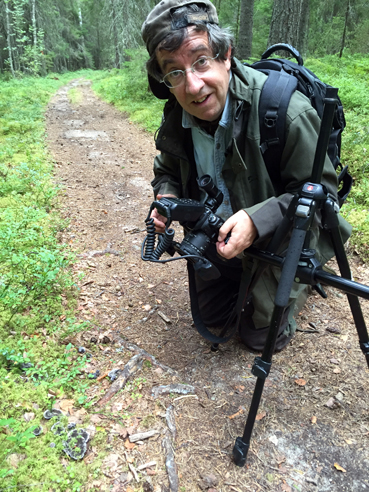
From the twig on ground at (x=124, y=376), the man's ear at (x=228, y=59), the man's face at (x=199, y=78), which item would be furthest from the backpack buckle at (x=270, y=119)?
the twig on ground at (x=124, y=376)

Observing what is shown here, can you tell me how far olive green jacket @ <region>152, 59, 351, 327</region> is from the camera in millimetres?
1823

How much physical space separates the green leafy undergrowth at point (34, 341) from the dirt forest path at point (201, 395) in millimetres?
138

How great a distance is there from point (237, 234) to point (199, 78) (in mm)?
918

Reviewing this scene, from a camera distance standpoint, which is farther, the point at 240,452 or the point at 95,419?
the point at 95,419

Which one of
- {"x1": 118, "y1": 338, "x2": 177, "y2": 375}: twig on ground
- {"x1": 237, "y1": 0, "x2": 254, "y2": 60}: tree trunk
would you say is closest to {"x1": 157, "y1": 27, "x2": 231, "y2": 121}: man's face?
{"x1": 118, "y1": 338, "x2": 177, "y2": 375}: twig on ground

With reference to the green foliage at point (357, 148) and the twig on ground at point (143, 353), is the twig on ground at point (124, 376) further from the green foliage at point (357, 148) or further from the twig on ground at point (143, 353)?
the green foliage at point (357, 148)

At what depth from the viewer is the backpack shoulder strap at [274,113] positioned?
1.84 m

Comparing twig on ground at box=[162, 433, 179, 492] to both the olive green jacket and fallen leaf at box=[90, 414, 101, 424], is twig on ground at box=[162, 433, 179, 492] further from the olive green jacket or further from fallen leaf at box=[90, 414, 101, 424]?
the olive green jacket

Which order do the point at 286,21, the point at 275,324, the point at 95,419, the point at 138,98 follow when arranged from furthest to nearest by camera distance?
the point at 138,98, the point at 286,21, the point at 95,419, the point at 275,324

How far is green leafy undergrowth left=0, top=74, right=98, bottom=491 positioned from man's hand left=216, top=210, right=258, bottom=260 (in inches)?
53.7

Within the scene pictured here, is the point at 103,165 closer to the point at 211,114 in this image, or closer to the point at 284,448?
the point at 211,114

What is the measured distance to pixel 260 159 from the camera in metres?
1.95

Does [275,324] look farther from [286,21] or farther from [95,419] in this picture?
[286,21]

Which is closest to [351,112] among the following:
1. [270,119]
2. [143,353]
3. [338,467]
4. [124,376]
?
[270,119]
